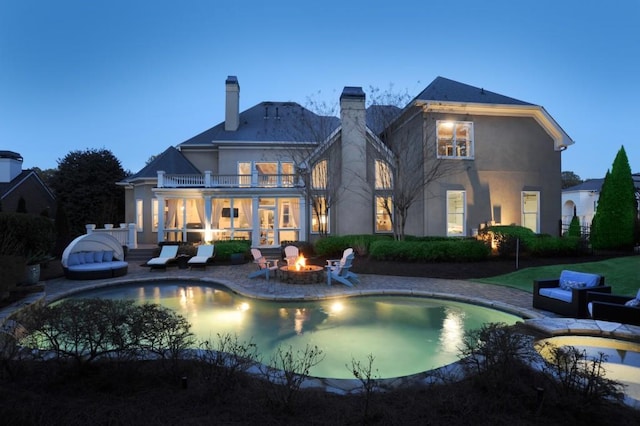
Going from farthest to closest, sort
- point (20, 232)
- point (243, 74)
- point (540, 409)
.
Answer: point (243, 74)
point (20, 232)
point (540, 409)

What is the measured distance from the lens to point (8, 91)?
27703mm

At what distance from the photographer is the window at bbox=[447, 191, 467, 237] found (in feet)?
54.8

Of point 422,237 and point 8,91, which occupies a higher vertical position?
point 8,91

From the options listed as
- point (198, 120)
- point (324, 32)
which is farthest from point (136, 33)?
point (198, 120)

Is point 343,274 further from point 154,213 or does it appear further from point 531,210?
point 154,213

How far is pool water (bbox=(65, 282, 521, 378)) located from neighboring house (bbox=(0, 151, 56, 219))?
772 inches

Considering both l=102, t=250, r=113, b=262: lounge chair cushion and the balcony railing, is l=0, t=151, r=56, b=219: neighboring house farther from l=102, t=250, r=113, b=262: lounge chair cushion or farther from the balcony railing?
l=102, t=250, r=113, b=262: lounge chair cushion

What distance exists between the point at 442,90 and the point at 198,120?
142m

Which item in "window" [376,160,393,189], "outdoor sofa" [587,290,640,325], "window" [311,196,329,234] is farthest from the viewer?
"window" [311,196,329,234]

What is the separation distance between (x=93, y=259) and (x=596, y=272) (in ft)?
58.9

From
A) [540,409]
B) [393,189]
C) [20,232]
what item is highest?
[393,189]

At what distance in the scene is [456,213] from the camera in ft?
55.3

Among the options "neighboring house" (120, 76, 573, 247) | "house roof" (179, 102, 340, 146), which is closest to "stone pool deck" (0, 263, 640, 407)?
"neighboring house" (120, 76, 573, 247)

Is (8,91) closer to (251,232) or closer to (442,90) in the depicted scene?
(251,232)
